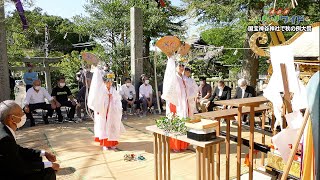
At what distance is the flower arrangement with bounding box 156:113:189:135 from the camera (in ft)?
11.0

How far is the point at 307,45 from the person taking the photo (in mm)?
2811

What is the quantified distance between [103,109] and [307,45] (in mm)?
4062

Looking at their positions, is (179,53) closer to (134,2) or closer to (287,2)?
(287,2)

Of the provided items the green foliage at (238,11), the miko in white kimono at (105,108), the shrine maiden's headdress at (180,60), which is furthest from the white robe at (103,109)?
the green foliage at (238,11)

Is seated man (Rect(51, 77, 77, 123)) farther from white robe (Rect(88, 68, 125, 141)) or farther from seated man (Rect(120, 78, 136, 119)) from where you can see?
white robe (Rect(88, 68, 125, 141))

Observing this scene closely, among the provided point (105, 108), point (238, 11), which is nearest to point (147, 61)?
point (238, 11)

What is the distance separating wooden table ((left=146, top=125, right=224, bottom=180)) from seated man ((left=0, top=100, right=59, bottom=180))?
1.21 meters

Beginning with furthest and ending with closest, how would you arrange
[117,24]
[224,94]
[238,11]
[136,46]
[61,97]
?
[117,24] → [136,46] → [238,11] → [61,97] → [224,94]

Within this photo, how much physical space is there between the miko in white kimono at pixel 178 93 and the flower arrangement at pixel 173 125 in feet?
6.13

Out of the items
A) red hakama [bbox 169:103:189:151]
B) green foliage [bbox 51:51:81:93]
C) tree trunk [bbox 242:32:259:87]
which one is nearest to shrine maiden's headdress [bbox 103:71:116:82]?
red hakama [bbox 169:103:189:151]

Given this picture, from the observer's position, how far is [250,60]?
375 inches

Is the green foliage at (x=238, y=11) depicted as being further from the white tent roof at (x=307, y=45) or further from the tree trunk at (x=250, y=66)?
the white tent roof at (x=307, y=45)

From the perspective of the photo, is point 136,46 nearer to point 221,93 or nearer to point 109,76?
point 221,93

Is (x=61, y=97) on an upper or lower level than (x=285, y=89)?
lower
